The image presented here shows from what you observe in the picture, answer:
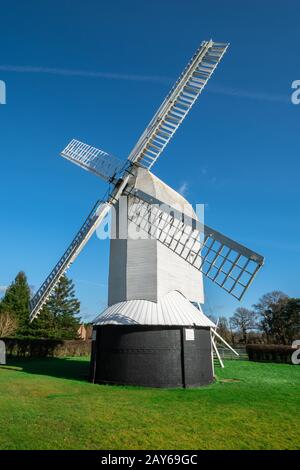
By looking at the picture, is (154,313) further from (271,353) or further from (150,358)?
(271,353)

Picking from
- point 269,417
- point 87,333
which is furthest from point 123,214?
point 87,333

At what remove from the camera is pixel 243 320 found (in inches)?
2943

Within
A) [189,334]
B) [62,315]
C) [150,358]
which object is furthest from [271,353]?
[62,315]

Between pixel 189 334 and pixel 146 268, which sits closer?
pixel 189 334

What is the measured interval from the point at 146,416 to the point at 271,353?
21991mm

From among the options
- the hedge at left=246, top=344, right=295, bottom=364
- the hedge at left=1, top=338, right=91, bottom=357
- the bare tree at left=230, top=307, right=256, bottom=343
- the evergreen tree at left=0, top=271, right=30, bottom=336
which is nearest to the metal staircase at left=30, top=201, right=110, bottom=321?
the hedge at left=1, top=338, right=91, bottom=357

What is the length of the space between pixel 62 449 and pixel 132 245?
11.7 metres

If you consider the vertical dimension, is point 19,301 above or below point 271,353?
above

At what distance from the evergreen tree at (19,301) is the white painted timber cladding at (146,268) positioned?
37080 millimetres

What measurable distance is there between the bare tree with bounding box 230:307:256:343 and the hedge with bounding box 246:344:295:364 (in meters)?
43.8

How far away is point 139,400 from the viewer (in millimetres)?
12703

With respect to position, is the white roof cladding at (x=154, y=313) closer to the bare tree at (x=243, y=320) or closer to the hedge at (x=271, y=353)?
the hedge at (x=271, y=353)
